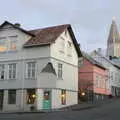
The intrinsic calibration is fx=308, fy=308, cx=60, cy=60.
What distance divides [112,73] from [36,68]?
100 ft

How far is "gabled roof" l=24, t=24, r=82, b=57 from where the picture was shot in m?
38.3

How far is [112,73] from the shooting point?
65562 millimetres

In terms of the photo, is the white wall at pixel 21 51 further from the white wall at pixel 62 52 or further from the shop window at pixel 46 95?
the shop window at pixel 46 95

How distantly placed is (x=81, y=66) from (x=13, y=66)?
17.3 m

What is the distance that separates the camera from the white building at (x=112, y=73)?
64.2 m

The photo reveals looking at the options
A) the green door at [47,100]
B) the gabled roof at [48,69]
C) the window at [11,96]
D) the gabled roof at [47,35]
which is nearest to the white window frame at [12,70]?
the window at [11,96]

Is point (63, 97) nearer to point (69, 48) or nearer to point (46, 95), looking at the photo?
point (46, 95)

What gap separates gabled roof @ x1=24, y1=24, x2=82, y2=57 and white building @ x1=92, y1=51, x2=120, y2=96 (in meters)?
22.0

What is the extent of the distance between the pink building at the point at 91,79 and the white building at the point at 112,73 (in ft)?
21.9

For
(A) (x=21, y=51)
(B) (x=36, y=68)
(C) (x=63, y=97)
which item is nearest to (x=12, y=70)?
(A) (x=21, y=51)

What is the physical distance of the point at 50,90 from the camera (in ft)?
123

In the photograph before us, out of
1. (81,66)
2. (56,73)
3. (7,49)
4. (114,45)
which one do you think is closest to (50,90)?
(56,73)

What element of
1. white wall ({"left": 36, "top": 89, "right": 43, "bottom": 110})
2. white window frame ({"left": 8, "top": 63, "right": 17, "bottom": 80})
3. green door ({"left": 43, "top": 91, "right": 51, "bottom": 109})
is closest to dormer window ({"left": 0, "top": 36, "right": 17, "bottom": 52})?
white window frame ({"left": 8, "top": 63, "right": 17, "bottom": 80})

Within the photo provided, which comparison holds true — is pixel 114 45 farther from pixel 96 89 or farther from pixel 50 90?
pixel 50 90
